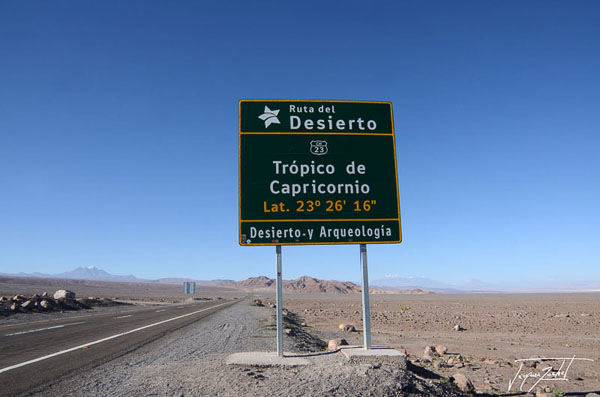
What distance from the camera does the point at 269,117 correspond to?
25.1 feet

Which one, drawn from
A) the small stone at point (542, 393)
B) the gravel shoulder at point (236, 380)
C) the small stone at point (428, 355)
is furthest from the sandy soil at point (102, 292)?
the small stone at point (542, 393)

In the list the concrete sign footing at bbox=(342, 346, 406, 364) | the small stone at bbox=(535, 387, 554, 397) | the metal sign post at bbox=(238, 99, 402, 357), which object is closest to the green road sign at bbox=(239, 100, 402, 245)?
the metal sign post at bbox=(238, 99, 402, 357)

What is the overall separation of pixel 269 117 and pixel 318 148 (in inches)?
47.7

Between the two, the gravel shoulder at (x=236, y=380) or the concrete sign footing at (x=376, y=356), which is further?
the concrete sign footing at (x=376, y=356)

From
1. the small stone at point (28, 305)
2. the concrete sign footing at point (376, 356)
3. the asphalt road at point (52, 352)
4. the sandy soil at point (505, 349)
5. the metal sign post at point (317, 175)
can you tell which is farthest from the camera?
the small stone at point (28, 305)

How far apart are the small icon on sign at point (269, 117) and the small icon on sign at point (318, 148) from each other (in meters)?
0.88

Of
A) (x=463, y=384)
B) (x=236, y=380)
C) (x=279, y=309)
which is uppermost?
(x=279, y=309)

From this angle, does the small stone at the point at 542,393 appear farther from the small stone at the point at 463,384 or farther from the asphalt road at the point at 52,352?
the asphalt road at the point at 52,352

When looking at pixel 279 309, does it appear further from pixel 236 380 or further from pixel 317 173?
pixel 317 173

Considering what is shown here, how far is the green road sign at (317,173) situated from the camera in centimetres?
725

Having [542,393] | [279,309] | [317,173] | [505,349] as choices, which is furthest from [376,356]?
[505,349]

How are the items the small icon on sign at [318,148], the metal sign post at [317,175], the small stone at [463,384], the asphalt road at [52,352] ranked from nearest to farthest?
the asphalt road at [52,352] < the small stone at [463,384] < the metal sign post at [317,175] < the small icon on sign at [318,148]

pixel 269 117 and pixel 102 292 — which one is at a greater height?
pixel 269 117

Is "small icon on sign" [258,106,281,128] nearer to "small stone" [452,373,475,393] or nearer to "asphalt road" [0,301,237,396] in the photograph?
"asphalt road" [0,301,237,396]
